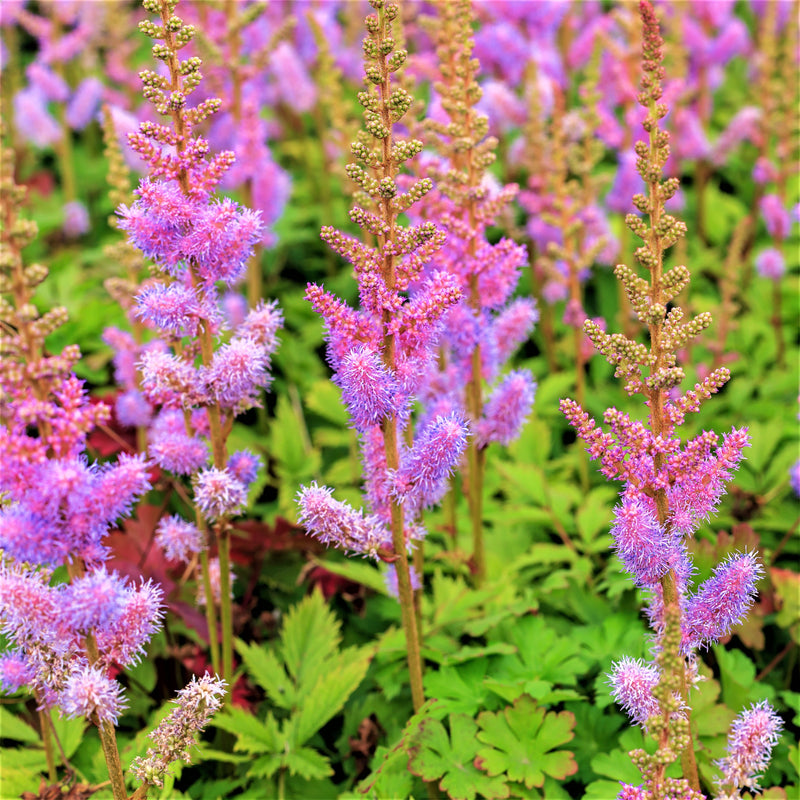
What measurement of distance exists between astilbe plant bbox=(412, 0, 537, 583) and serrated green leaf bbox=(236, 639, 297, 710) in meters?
0.84

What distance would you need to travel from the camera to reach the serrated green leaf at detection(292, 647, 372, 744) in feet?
9.85

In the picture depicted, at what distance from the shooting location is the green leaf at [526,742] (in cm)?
274

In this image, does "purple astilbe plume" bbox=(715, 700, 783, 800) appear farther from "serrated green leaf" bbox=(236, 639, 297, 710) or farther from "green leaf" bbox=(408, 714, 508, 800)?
"serrated green leaf" bbox=(236, 639, 297, 710)

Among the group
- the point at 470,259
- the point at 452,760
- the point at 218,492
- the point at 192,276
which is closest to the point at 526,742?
the point at 452,760

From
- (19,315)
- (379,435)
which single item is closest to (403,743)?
(379,435)

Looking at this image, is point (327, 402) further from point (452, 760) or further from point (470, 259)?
point (452, 760)

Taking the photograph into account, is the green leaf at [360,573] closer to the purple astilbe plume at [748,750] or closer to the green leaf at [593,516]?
the green leaf at [593,516]

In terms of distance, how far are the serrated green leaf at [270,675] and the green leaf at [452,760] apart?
0.57m

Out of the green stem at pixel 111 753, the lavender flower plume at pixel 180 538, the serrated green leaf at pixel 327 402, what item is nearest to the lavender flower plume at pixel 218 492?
the lavender flower plume at pixel 180 538

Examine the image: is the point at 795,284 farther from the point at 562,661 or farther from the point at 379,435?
the point at 379,435

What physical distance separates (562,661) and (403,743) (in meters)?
0.73

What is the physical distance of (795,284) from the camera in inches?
205

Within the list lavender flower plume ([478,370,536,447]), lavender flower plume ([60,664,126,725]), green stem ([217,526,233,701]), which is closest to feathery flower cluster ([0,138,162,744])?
lavender flower plume ([60,664,126,725])

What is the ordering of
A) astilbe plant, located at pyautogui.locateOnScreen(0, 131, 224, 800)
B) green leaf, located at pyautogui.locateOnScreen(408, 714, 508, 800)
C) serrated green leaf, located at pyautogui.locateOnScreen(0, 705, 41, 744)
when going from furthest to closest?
1. serrated green leaf, located at pyautogui.locateOnScreen(0, 705, 41, 744)
2. green leaf, located at pyautogui.locateOnScreen(408, 714, 508, 800)
3. astilbe plant, located at pyautogui.locateOnScreen(0, 131, 224, 800)
